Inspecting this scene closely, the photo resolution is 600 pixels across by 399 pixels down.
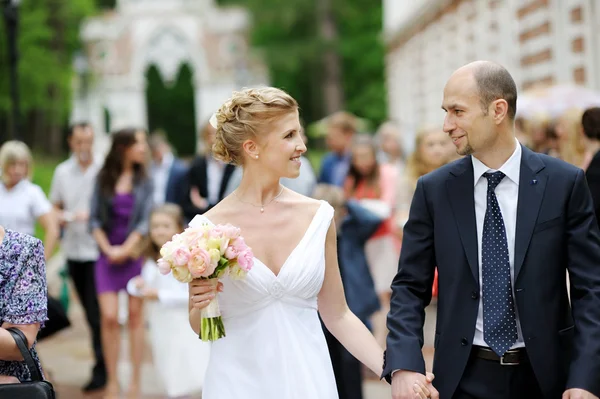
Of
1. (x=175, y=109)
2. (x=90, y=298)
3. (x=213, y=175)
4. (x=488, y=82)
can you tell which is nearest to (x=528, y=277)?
(x=488, y=82)

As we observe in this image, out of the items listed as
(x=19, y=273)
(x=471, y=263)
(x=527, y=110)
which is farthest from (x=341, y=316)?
(x=527, y=110)

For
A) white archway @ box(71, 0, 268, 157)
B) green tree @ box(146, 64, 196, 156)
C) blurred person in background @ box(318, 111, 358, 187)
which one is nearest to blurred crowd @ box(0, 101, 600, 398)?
blurred person in background @ box(318, 111, 358, 187)

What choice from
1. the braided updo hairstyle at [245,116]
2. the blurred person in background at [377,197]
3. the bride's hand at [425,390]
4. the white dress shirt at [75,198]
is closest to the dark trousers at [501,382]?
the bride's hand at [425,390]

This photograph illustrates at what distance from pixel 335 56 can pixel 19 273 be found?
47456mm

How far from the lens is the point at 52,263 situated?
19.2 meters

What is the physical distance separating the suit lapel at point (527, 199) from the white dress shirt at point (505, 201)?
3 centimetres

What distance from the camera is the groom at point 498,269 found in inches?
155

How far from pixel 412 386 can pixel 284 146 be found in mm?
1139

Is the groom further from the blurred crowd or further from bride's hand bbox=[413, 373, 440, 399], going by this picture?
the blurred crowd

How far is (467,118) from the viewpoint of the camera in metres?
4.10

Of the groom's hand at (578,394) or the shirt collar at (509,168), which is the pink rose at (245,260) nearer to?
the shirt collar at (509,168)

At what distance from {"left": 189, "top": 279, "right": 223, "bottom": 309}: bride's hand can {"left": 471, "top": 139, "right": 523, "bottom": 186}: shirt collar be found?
3.76ft

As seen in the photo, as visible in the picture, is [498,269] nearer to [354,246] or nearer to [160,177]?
[354,246]

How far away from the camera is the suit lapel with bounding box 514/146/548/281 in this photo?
13.1 ft
